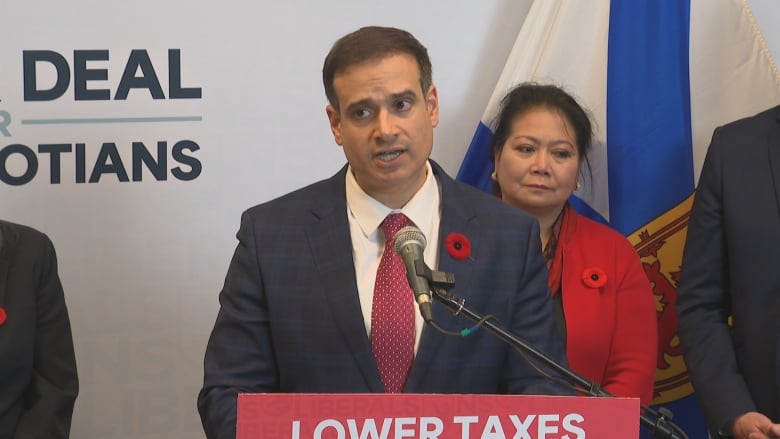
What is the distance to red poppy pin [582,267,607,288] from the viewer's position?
9.21 ft

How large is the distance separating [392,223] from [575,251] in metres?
0.89

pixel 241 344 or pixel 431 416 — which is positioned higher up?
pixel 241 344

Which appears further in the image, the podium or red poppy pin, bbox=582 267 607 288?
red poppy pin, bbox=582 267 607 288

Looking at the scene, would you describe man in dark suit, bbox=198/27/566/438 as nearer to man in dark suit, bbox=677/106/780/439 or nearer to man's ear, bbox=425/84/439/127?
man's ear, bbox=425/84/439/127

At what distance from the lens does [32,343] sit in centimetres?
264

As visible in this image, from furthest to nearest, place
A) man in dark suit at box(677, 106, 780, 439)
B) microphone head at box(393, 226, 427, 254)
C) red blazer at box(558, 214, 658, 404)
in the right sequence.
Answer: red blazer at box(558, 214, 658, 404), man in dark suit at box(677, 106, 780, 439), microphone head at box(393, 226, 427, 254)

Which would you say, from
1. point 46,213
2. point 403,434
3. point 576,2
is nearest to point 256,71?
point 46,213

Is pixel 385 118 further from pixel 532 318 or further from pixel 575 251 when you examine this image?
pixel 575 251

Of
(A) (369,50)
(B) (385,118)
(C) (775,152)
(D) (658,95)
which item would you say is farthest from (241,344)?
(D) (658,95)

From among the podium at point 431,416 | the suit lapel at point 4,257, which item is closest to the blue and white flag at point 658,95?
the suit lapel at point 4,257

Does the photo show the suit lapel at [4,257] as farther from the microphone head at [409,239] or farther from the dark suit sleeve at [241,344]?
the microphone head at [409,239]

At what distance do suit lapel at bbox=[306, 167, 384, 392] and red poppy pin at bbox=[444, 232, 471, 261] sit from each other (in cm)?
20

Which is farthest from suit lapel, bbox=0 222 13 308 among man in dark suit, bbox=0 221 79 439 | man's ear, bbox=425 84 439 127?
man's ear, bbox=425 84 439 127

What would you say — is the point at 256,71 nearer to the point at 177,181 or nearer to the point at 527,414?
the point at 177,181
